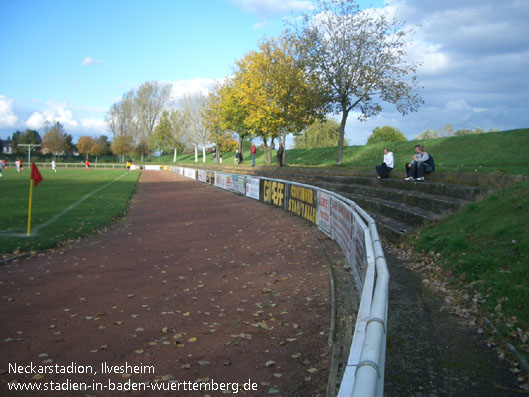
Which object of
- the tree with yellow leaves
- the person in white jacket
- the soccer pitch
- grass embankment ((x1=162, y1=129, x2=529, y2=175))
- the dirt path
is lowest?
the dirt path

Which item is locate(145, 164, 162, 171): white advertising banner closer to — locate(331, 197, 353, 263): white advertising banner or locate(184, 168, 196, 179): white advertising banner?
locate(184, 168, 196, 179): white advertising banner

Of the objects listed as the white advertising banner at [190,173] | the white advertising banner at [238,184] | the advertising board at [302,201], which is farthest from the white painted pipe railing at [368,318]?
the white advertising banner at [190,173]

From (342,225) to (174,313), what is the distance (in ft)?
16.4

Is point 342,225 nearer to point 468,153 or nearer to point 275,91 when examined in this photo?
point 468,153

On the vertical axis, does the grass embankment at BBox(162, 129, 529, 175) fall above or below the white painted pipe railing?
above

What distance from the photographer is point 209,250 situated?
1106cm

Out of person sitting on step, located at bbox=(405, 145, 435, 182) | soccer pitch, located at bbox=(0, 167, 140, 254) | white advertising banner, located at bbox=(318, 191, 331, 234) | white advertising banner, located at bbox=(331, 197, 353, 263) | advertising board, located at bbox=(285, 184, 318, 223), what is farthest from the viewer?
person sitting on step, located at bbox=(405, 145, 435, 182)

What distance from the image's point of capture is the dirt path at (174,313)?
4668mm

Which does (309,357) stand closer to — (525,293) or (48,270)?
(525,293)

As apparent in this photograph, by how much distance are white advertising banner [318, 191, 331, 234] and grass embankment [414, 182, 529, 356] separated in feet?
9.59

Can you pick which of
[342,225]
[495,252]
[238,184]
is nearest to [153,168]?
[238,184]

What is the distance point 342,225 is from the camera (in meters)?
10.2

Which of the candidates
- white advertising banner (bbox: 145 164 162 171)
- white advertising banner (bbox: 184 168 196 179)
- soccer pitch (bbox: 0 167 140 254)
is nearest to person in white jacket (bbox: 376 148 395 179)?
soccer pitch (bbox: 0 167 140 254)

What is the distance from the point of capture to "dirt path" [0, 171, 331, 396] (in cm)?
467
